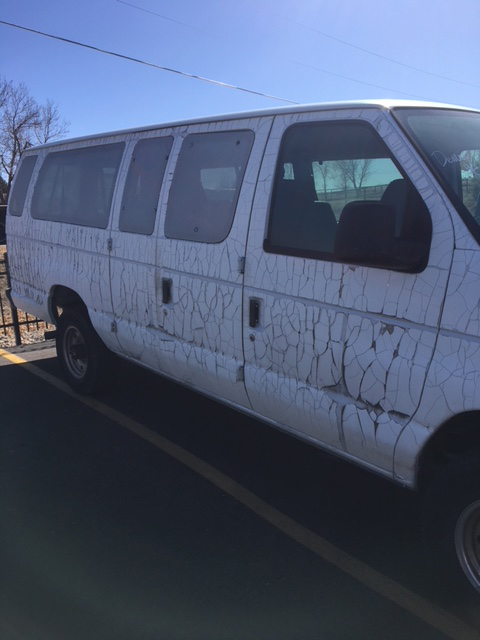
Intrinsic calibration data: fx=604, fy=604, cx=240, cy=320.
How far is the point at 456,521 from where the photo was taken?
270cm

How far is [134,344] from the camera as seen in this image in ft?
15.3

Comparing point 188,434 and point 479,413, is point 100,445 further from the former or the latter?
point 479,413

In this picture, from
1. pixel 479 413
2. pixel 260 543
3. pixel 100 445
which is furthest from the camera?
pixel 100 445

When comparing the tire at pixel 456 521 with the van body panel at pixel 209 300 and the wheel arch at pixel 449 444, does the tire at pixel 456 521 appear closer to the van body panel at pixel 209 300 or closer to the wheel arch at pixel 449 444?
the wheel arch at pixel 449 444

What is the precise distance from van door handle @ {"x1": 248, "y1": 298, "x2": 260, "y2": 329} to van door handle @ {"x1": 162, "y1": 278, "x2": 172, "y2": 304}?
847 mm

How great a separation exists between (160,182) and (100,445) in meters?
2.03

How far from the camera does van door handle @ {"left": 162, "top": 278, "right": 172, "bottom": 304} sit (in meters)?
4.13

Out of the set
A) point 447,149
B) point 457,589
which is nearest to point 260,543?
point 457,589

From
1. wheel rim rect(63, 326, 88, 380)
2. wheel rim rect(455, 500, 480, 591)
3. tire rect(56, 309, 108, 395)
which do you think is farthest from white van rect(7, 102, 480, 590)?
wheel rim rect(63, 326, 88, 380)

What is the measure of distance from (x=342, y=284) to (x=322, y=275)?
5.5 inches

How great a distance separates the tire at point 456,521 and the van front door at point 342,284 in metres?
0.28

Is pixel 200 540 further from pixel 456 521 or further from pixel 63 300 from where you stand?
pixel 63 300

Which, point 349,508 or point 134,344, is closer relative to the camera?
point 349,508

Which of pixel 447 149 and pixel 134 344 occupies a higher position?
pixel 447 149
